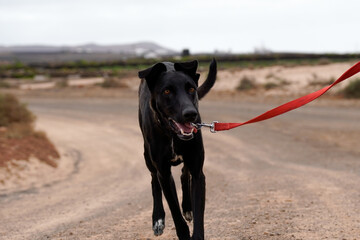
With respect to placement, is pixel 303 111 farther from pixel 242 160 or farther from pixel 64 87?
pixel 64 87

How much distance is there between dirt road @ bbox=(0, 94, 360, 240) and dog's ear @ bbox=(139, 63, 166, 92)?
6.84ft

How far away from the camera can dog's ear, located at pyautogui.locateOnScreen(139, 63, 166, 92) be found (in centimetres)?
519

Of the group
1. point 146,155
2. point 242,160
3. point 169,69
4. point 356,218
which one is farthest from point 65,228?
point 242,160

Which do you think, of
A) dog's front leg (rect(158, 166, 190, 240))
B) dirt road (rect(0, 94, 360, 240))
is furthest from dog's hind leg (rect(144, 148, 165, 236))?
dog's front leg (rect(158, 166, 190, 240))

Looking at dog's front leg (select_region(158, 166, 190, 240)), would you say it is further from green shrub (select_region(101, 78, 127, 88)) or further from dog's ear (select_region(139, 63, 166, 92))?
green shrub (select_region(101, 78, 127, 88))

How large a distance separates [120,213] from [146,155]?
2366 mm

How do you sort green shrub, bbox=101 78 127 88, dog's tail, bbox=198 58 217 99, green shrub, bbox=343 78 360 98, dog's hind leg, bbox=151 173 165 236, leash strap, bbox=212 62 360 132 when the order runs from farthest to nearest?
green shrub, bbox=101 78 127 88 → green shrub, bbox=343 78 360 98 → dog's tail, bbox=198 58 217 99 → dog's hind leg, bbox=151 173 165 236 → leash strap, bbox=212 62 360 132

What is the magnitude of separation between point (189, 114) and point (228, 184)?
21.1 feet

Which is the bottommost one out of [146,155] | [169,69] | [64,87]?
[64,87]

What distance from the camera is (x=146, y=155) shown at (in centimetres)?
662

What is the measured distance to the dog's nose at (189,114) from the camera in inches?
188

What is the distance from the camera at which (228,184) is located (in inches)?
434

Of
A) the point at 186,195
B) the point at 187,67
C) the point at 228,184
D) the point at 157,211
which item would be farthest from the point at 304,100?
the point at 228,184

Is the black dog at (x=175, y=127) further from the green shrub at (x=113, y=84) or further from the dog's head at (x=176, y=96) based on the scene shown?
the green shrub at (x=113, y=84)
